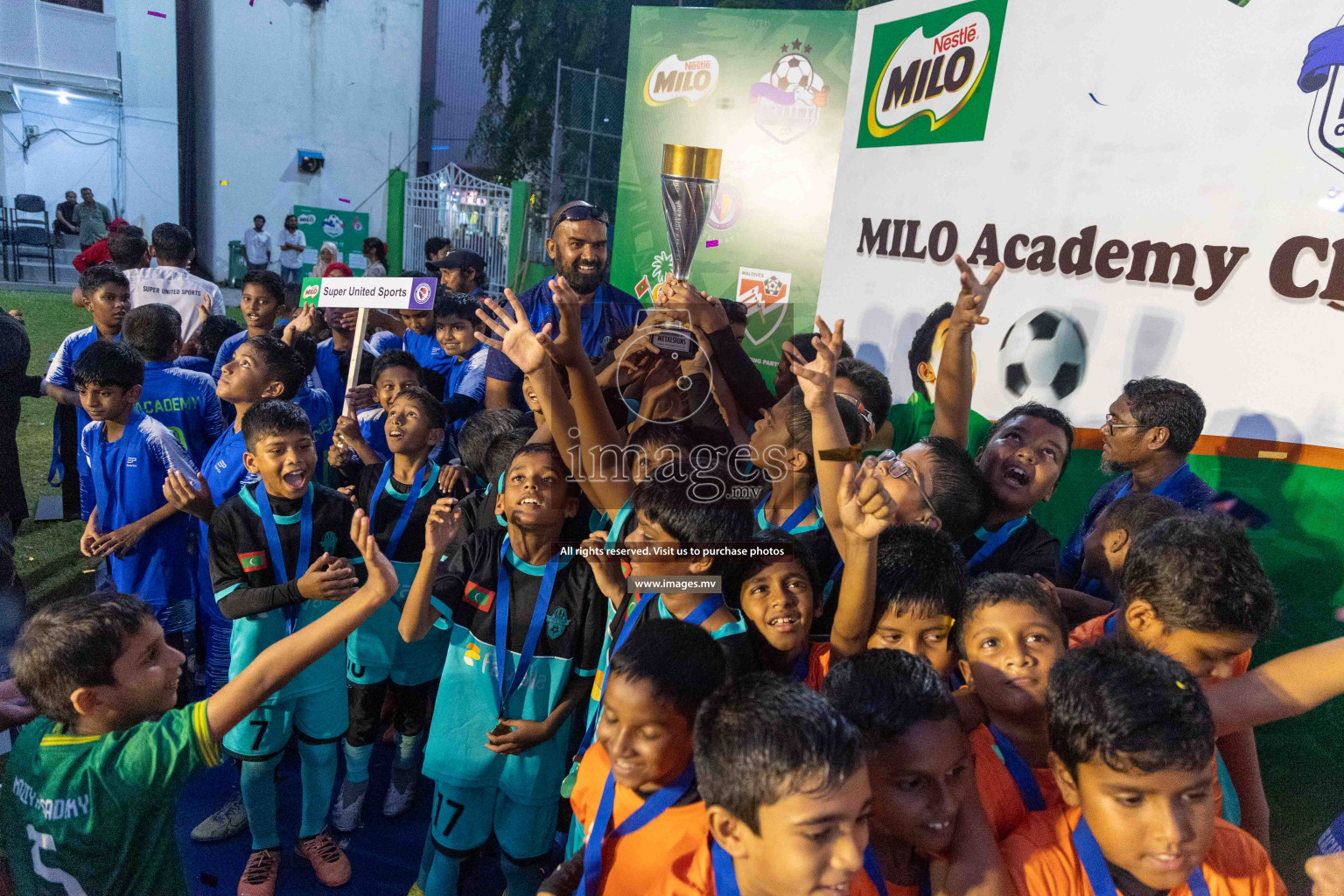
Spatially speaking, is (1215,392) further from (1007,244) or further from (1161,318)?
(1007,244)

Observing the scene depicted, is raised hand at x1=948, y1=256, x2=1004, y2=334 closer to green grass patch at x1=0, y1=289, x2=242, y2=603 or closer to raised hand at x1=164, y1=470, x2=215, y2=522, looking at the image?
raised hand at x1=164, y1=470, x2=215, y2=522

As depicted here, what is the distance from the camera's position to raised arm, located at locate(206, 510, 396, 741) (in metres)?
1.83

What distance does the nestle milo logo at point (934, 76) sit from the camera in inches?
190

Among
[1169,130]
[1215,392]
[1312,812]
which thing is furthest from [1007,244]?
[1312,812]

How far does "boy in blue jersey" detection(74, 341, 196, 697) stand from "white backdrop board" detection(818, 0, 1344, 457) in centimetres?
400

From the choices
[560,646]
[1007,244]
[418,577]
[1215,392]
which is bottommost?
[560,646]

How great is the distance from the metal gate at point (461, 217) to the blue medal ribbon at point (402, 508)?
10.2m

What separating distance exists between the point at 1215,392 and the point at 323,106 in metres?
20.1

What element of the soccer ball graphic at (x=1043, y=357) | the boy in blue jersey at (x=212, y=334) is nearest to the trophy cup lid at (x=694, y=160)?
the soccer ball graphic at (x=1043, y=357)

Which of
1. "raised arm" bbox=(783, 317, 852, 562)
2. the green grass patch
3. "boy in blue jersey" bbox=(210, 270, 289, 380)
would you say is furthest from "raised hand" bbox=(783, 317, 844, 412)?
the green grass patch

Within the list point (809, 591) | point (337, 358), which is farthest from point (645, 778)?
point (337, 358)

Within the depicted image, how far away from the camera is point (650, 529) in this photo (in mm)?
2307

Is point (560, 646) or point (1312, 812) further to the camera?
point (1312, 812)

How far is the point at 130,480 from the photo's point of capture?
139 inches
